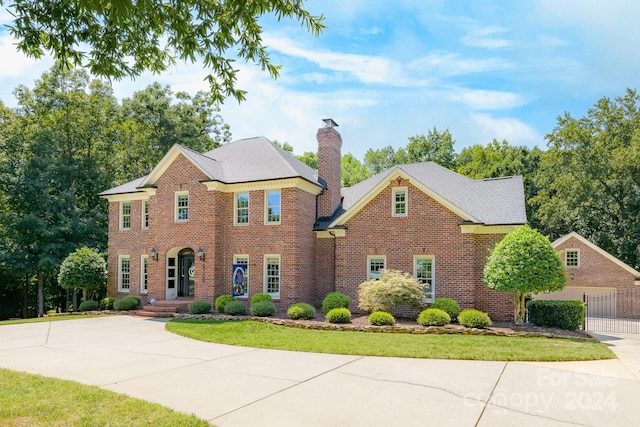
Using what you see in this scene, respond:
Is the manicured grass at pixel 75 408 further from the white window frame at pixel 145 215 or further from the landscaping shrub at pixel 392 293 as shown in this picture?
the white window frame at pixel 145 215

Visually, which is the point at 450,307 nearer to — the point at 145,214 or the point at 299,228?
the point at 299,228

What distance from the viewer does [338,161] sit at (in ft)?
69.9

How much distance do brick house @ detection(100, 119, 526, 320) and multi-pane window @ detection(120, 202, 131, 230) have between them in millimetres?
416

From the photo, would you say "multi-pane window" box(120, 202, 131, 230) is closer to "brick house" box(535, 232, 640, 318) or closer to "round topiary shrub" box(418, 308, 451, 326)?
"round topiary shrub" box(418, 308, 451, 326)

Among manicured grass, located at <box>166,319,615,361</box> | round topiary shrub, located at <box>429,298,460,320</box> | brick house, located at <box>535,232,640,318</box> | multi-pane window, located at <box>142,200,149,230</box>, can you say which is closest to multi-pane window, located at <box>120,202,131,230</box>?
multi-pane window, located at <box>142,200,149,230</box>

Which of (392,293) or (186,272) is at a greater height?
(186,272)

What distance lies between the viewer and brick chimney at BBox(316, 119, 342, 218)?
20.6m

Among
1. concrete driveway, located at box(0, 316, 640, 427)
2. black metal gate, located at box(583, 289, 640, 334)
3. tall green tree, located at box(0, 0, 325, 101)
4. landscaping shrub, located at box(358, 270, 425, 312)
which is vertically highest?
tall green tree, located at box(0, 0, 325, 101)

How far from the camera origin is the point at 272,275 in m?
19.1

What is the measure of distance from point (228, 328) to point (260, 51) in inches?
414

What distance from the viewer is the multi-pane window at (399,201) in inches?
688

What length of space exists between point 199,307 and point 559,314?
13.9m

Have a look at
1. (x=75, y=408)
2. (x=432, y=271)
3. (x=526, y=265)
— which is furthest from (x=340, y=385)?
(x=432, y=271)

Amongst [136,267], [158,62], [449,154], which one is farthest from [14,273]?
[449,154]
